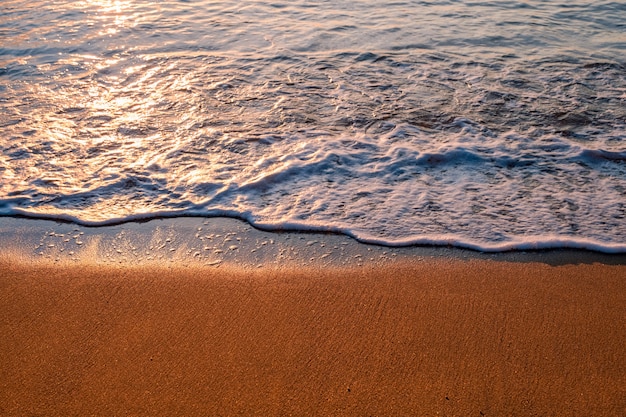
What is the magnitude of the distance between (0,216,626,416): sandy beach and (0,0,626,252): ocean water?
44 cm

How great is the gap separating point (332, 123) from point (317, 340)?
2.51 metres

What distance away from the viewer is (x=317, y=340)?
7.86ft

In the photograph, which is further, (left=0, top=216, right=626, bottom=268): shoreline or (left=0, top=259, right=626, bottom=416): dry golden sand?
(left=0, top=216, right=626, bottom=268): shoreline

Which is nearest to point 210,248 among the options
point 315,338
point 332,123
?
point 315,338

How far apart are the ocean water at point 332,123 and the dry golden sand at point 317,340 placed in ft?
1.54

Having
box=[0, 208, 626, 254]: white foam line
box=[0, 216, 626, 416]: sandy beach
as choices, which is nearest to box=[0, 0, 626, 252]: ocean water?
box=[0, 208, 626, 254]: white foam line

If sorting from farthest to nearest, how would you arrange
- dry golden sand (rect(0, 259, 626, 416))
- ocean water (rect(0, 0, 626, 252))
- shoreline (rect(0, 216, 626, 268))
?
ocean water (rect(0, 0, 626, 252)), shoreline (rect(0, 216, 626, 268)), dry golden sand (rect(0, 259, 626, 416))

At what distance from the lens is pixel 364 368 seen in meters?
2.24

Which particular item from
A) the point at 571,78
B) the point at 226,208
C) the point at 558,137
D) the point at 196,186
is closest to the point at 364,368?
the point at 226,208

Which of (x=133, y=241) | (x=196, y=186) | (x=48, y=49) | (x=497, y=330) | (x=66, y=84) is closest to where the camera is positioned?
(x=497, y=330)

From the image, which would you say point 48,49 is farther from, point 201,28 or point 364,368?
point 364,368

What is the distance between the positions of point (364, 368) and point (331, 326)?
285mm

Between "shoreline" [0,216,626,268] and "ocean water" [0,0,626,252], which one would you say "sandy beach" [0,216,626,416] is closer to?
"shoreline" [0,216,626,268]

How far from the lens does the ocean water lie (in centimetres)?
340
